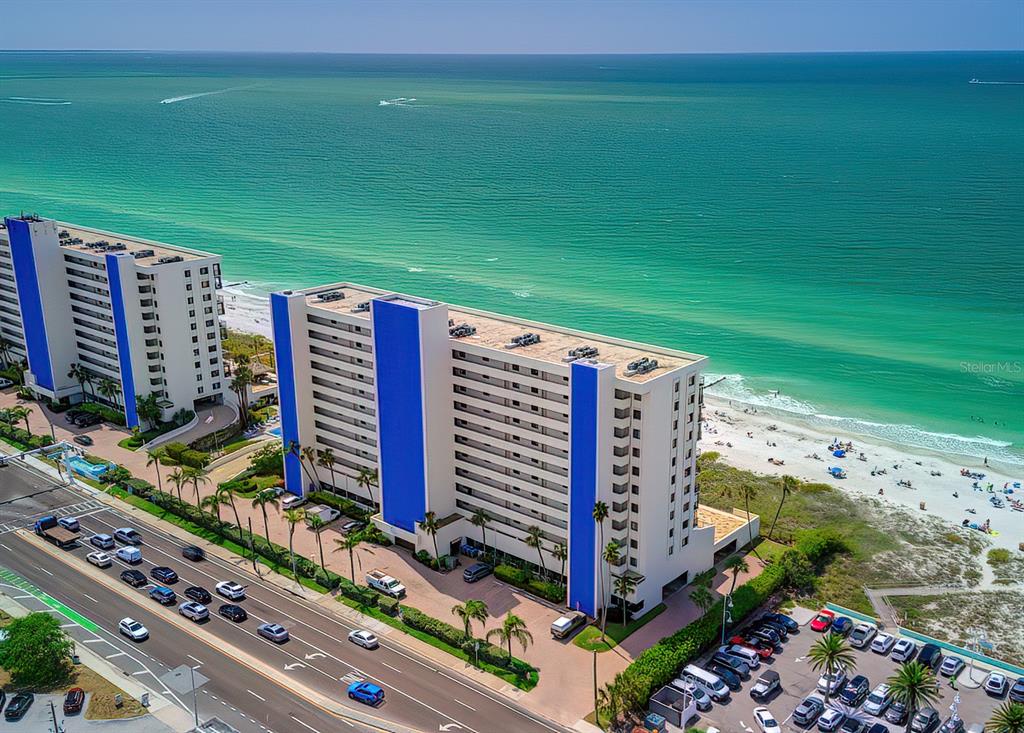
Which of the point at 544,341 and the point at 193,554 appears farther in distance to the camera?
the point at 193,554

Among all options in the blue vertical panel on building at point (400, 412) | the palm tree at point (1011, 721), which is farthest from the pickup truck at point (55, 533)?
the palm tree at point (1011, 721)

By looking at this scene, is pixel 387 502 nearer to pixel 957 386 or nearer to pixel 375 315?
pixel 375 315

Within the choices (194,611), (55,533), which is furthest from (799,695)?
(55,533)

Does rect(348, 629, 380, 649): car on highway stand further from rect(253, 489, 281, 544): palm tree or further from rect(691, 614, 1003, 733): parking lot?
rect(691, 614, 1003, 733): parking lot

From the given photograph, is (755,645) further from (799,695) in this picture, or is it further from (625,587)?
(625,587)

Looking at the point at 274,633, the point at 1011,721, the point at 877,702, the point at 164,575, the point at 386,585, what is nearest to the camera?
the point at 1011,721
